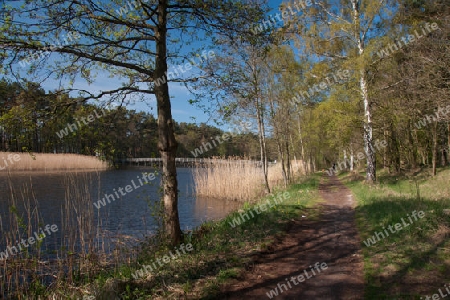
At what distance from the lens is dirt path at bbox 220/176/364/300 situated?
13.7 ft

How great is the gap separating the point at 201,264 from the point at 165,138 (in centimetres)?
229

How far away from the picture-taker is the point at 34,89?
5.02 metres

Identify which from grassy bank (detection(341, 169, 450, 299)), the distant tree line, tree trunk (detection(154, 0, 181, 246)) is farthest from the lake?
grassy bank (detection(341, 169, 450, 299))

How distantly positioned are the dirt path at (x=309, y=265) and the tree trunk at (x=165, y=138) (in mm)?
1787

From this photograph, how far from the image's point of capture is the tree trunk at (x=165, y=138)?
18.2 ft

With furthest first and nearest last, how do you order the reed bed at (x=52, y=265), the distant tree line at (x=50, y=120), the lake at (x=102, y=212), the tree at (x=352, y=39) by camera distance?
1. the tree at (x=352, y=39)
2. the lake at (x=102, y=212)
3. the distant tree line at (x=50, y=120)
4. the reed bed at (x=52, y=265)

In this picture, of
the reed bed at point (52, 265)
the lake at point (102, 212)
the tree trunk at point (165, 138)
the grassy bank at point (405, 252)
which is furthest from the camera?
the lake at point (102, 212)

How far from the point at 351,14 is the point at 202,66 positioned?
1195 cm

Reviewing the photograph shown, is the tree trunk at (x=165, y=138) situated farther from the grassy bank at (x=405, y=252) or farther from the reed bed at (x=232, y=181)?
the reed bed at (x=232, y=181)

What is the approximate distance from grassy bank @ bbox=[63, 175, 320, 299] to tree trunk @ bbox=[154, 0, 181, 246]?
1.78 ft

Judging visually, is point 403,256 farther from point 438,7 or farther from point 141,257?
point 438,7

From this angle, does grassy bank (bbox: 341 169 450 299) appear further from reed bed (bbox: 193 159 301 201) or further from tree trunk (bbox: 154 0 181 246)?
reed bed (bbox: 193 159 301 201)

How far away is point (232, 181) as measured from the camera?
16156mm

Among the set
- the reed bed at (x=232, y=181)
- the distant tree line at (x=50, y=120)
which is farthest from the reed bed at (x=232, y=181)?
the distant tree line at (x=50, y=120)
